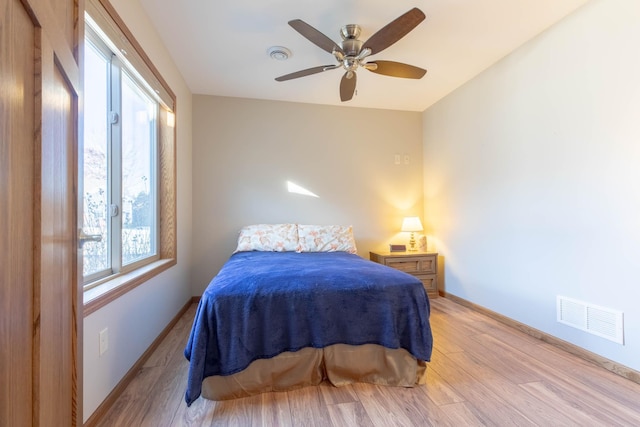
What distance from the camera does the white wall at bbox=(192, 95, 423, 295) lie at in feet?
11.3

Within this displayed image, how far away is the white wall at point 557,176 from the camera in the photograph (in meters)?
1.85

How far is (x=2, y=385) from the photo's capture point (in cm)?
57

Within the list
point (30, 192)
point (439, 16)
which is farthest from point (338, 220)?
point (30, 192)

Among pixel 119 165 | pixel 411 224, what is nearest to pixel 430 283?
pixel 411 224

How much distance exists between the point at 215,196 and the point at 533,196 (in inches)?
126

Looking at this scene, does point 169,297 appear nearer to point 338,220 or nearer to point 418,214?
point 338,220

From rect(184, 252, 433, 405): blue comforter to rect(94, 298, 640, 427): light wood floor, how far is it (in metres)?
0.21

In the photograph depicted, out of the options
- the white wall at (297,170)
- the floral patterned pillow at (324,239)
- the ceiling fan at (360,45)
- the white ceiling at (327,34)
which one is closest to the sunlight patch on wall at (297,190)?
the white wall at (297,170)

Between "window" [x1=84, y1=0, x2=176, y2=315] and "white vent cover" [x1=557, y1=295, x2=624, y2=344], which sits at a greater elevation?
"window" [x1=84, y1=0, x2=176, y2=315]

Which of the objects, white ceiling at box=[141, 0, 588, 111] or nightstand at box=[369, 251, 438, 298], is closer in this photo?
white ceiling at box=[141, 0, 588, 111]

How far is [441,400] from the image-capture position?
1.60 metres

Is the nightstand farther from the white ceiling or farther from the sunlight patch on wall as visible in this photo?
the white ceiling

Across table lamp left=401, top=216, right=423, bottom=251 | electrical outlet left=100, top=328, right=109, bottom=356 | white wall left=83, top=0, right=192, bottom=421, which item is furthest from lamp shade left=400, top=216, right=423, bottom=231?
electrical outlet left=100, top=328, right=109, bottom=356

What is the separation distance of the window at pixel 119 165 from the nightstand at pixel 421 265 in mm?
2381
